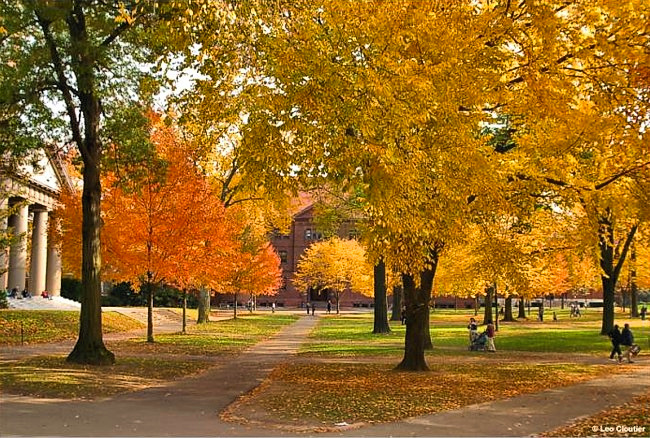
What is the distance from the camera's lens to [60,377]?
14797mm

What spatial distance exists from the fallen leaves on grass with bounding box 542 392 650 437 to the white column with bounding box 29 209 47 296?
42.1 meters

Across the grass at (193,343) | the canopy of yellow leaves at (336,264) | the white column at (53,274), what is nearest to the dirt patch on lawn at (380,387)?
the grass at (193,343)

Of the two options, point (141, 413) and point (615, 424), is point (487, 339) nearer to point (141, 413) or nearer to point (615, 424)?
point (615, 424)

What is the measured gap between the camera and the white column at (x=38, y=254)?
46.2 metres

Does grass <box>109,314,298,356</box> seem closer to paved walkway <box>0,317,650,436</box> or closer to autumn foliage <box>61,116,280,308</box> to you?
autumn foliage <box>61,116,280,308</box>

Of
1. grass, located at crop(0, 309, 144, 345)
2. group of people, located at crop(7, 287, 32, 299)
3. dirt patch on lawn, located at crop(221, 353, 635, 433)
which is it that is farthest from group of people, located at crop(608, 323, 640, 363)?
group of people, located at crop(7, 287, 32, 299)

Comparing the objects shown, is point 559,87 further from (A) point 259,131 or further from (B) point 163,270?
(B) point 163,270

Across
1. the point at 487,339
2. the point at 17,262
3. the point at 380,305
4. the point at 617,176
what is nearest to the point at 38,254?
the point at 17,262

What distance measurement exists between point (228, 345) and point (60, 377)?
12557 millimetres

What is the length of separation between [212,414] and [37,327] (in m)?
19.6

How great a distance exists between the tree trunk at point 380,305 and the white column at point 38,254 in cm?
2408

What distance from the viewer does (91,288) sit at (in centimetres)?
1781

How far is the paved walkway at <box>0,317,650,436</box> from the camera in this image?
954 centimetres

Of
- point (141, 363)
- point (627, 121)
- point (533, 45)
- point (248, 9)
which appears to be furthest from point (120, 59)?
point (627, 121)
